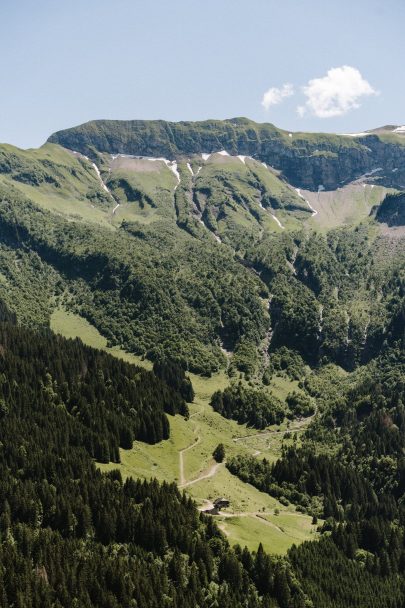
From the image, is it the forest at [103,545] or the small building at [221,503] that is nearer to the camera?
the forest at [103,545]

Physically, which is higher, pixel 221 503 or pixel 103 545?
pixel 103 545

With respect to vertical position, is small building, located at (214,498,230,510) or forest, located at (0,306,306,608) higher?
forest, located at (0,306,306,608)

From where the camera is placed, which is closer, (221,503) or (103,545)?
(103,545)

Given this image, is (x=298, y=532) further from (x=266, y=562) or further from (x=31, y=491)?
(x=31, y=491)

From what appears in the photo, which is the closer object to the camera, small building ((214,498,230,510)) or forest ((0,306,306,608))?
forest ((0,306,306,608))

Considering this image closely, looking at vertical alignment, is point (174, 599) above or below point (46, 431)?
below

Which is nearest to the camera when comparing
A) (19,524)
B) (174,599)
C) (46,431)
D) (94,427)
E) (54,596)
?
(54,596)

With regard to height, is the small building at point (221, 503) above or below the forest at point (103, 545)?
below

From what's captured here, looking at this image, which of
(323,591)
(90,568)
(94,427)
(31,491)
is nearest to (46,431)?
(94,427)
